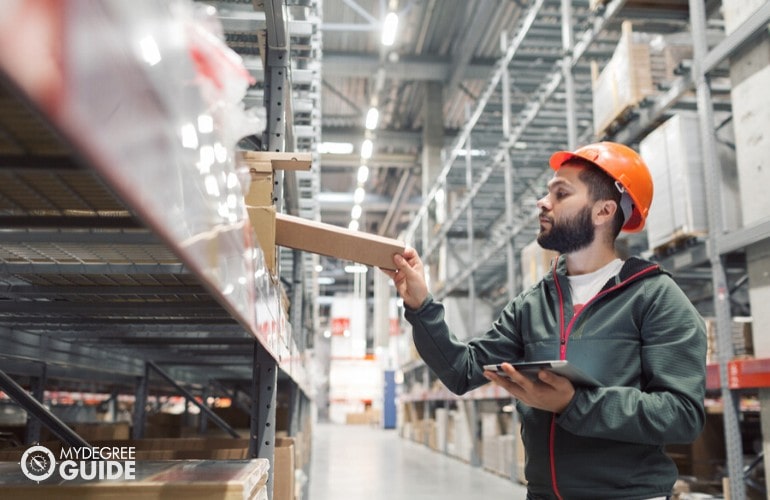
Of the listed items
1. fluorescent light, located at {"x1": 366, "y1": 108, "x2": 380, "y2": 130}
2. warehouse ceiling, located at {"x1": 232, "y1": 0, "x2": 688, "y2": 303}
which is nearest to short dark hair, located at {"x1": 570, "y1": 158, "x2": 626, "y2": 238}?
warehouse ceiling, located at {"x1": 232, "y1": 0, "x2": 688, "y2": 303}

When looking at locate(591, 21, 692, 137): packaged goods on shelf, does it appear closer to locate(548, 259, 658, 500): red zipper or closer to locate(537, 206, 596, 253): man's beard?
locate(537, 206, 596, 253): man's beard

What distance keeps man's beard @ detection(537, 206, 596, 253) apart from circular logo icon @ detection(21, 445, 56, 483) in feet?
5.08

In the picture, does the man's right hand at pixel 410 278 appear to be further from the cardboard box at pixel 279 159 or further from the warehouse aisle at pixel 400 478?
the warehouse aisle at pixel 400 478

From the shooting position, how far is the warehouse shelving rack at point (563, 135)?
14.4 ft

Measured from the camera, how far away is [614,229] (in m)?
2.23

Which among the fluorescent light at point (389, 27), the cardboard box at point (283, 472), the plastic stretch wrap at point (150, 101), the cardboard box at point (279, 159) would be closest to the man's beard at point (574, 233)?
the cardboard box at point (279, 159)

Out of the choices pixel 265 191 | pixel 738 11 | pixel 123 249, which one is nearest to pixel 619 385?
pixel 265 191

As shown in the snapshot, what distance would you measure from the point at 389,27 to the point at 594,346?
10.3 meters

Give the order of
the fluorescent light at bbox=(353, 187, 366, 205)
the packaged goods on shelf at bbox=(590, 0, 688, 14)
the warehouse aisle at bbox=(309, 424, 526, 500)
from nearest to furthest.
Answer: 1. the packaged goods on shelf at bbox=(590, 0, 688, 14)
2. the warehouse aisle at bbox=(309, 424, 526, 500)
3. the fluorescent light at bbox=(353, 187, 366, 205)

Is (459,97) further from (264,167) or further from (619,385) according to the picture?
(619,385)

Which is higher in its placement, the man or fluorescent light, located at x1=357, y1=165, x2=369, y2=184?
fluorescent light, located at x1=357, y1=165, x2=369, y2=184

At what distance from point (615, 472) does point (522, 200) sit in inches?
419

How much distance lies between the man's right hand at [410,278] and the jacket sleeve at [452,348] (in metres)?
0.05

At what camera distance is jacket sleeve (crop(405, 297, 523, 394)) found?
7.22ft
